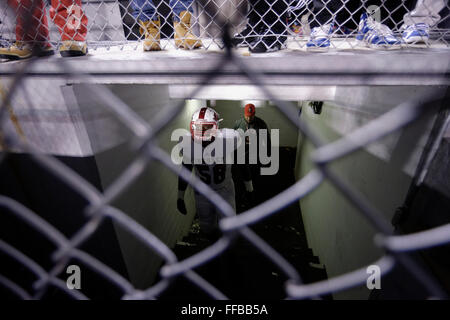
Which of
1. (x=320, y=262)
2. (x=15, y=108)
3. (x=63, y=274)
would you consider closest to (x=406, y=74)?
(x=15, y=108)

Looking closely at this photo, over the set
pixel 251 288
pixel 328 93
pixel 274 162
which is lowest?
pixel 251 288

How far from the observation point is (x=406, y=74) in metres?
0.92

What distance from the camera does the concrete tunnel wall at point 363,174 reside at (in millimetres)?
1243

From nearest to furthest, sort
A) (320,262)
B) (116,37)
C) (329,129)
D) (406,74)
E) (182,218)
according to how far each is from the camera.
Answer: (406,74) < (329,129) < (320,262) < (116,37) < (182,218)

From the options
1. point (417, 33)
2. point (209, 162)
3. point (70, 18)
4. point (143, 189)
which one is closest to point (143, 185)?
point (143, 189)

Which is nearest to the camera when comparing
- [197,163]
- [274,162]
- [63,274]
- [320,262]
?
[63,274]

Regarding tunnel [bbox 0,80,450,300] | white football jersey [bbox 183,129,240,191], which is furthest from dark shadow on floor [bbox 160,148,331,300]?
white football jersey [bbox 183,129,240,191]

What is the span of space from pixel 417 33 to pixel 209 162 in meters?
1.91

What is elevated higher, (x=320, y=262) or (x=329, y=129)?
(x=329, y=129)

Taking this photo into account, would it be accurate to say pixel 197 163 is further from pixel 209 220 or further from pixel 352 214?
pixel 352 214

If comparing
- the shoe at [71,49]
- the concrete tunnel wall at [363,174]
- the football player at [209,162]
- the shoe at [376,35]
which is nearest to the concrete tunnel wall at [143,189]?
the shoe at [71,49]

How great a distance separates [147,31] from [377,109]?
5.60 feet

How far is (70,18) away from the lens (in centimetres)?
152

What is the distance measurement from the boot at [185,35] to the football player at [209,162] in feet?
3.07
